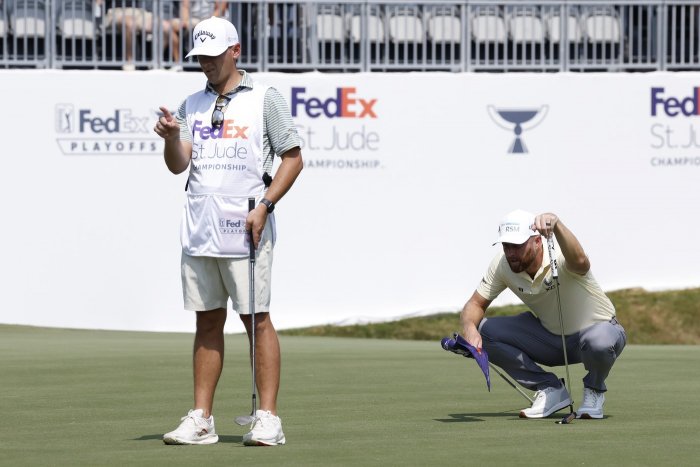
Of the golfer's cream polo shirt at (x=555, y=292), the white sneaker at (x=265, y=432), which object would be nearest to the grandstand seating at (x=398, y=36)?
the golfer's cream polo shirt at (x=555, y=292)

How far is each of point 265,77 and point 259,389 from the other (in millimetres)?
13131

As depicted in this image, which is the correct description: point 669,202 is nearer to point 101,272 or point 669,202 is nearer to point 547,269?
point 101,272

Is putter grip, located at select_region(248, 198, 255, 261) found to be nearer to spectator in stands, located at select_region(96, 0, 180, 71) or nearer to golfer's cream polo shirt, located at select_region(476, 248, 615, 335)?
golfer's cream polo shirt, located at select_region(476, 248, 615, 335)

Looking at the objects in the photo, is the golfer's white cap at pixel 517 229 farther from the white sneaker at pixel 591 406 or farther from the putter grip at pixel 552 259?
the white sneaker at pixel 591 406

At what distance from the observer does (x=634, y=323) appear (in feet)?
63.4

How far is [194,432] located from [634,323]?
13053mm

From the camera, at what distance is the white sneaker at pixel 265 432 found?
6.89 meters

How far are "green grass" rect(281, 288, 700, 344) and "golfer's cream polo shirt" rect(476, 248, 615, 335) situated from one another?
35.2 ft

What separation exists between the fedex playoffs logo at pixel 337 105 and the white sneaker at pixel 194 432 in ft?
43.0

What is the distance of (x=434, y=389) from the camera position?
1023cm

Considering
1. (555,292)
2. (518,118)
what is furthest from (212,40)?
(518,118)

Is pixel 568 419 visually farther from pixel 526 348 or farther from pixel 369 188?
pixel 369 188

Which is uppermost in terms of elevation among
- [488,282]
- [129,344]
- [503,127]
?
[503,127]

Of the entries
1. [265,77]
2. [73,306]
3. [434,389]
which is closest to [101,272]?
[73,306]
